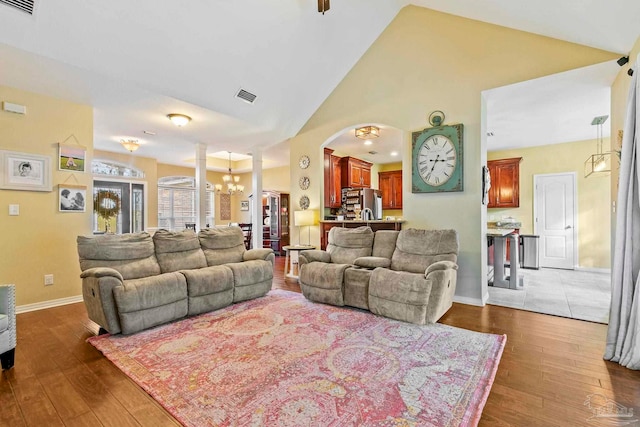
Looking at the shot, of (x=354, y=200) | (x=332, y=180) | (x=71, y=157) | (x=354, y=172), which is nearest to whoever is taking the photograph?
(x=71, y=157)

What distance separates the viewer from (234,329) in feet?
9.70

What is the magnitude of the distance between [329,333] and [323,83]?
155 inches

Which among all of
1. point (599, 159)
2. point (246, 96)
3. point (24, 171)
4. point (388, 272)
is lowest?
point (388, 272)

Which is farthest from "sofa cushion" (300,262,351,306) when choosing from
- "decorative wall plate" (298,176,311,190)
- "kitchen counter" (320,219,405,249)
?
"decorative wall plate" (298,176,311,190)

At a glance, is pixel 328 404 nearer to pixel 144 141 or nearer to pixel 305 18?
pixel 305 18

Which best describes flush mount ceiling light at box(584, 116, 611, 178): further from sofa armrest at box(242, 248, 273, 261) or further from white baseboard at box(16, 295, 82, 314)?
white baseboard at box(16, 295, 82, 314)

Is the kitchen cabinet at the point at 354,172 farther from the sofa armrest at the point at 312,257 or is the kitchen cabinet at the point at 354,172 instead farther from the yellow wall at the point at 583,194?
the yellow wall at the point at 583,194

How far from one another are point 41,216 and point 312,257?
11.7 ft

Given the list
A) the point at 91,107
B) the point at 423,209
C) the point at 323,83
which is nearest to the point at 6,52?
the point at 91,107

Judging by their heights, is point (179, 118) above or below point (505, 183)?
above

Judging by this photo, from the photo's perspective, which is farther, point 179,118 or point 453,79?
point 179,118

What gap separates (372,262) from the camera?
3682 millimetres

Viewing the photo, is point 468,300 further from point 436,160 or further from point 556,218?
point 556,218

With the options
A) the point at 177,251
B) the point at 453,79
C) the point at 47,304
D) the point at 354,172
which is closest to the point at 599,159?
the point at 453,79
